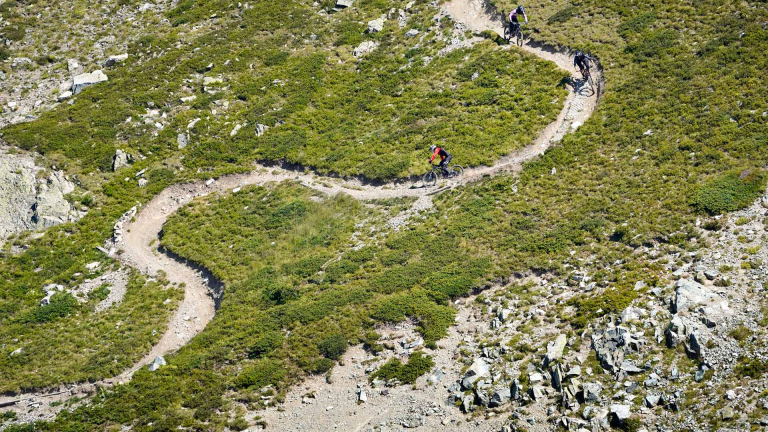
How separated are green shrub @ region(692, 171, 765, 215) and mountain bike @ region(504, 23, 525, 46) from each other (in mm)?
29401

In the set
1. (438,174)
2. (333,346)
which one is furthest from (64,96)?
(333,346)

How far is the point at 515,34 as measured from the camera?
64375mm

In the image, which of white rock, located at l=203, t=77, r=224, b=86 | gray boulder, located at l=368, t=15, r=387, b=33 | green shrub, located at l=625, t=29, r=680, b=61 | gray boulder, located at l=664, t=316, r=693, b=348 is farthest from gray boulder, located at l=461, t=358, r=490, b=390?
Answer: gray boulder, located at l=368, t=15, r=387, b=33

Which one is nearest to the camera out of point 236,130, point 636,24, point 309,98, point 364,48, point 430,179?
point 430,179

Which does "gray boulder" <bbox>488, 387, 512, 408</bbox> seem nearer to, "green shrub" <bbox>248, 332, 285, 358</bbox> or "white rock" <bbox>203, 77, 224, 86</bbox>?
"green shrub" <bbox>248, 332, 285, 358</bbox>

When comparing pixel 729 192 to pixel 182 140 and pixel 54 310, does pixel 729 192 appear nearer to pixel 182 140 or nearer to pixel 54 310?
pixel 54 310

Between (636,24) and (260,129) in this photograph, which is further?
(260,129)

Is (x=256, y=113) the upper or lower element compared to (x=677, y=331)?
lower

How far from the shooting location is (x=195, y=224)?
54.3 metres

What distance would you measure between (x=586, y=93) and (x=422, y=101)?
603 inches

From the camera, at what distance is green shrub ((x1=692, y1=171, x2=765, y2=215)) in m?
37.3

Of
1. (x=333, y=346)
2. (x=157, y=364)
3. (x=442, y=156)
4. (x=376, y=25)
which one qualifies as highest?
(x=376, y=25)

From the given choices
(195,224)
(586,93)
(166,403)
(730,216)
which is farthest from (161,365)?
(586,93)

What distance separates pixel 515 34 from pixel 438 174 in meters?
21.0
